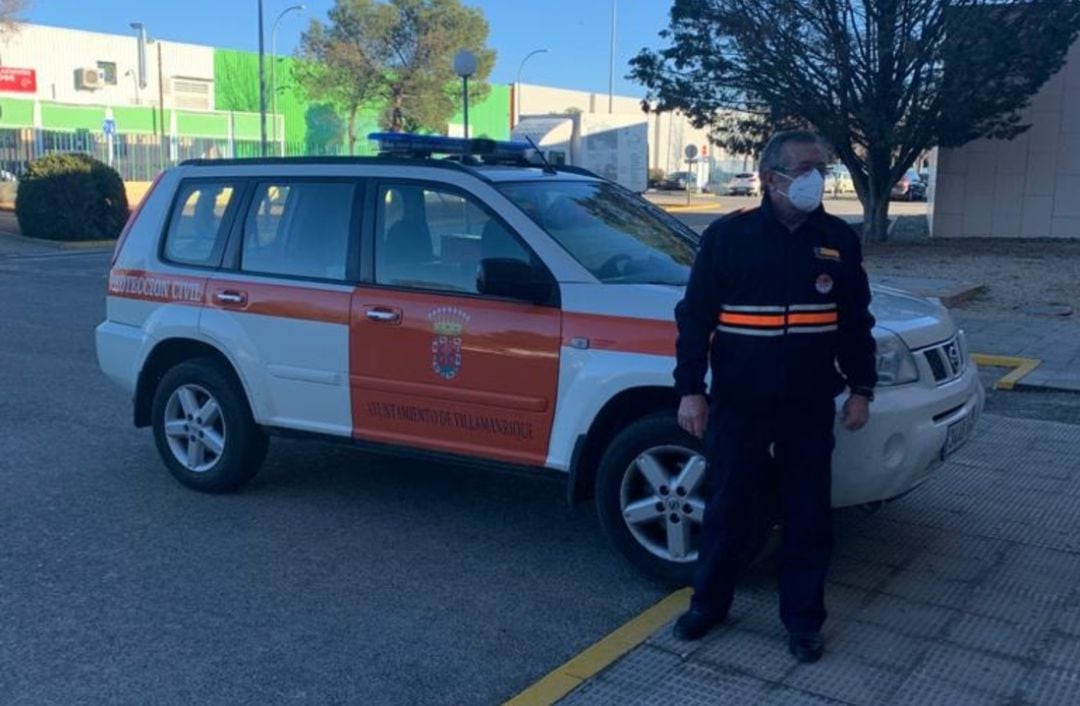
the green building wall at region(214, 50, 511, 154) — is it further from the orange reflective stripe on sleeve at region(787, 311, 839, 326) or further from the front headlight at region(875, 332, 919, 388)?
the orange reflective stripe on sleeve at region(787, 311, 839, 326)

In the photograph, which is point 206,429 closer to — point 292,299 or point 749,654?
point 292,299

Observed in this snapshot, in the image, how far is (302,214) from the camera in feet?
19.4

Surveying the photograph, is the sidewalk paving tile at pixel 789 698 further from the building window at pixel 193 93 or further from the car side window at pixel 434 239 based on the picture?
the building window at pixel 193 93

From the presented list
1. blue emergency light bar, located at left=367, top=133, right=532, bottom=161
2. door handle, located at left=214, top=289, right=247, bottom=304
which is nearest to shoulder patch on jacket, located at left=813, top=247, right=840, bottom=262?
blue emergency light bar, located at left=367, top=133, right=532, bottom=161

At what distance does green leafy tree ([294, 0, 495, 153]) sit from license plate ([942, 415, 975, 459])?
5028cm

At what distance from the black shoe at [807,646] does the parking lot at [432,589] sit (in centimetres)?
6

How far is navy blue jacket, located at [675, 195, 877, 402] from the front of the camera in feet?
12.8

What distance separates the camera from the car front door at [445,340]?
5.02 m

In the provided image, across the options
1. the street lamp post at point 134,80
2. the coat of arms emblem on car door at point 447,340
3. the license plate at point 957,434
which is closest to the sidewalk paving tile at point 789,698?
the license plate at point 957,434

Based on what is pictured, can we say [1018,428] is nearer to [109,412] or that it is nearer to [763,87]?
[109,412]

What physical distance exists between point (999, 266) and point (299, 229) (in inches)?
578

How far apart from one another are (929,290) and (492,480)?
9150 millimetres

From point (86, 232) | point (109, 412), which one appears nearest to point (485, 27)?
point (86, 232)

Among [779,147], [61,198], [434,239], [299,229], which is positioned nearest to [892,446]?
[779,147]
